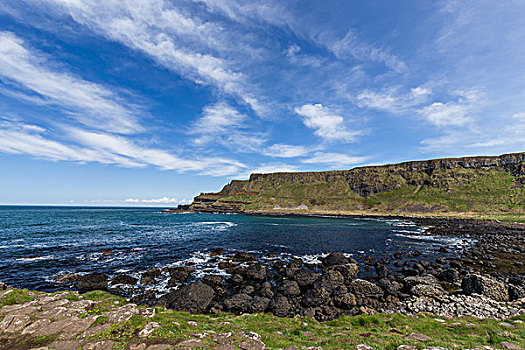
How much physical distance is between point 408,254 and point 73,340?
50434mm

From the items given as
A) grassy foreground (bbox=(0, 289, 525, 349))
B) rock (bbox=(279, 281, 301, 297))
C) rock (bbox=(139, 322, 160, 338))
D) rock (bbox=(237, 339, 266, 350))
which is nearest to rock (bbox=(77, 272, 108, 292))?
grassy foreground (bbox=(0, 289, 525, 349))

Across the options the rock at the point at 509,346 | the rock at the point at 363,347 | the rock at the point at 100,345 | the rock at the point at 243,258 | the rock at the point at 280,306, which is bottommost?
the rock at the point at 243,258

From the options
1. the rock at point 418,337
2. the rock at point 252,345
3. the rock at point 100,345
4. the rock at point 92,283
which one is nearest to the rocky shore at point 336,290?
the rock at point 92,283

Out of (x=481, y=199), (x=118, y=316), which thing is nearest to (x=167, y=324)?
(x=118, y=316)

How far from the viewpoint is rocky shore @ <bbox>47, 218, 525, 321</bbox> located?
20.2m

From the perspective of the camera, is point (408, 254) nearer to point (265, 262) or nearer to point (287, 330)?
point (265, 262)

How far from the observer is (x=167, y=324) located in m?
12.7

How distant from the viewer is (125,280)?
27.1m

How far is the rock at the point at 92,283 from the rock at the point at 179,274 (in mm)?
7493

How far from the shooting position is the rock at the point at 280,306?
20241 millimetres

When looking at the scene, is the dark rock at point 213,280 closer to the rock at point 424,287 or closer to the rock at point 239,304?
the rock at point 239,304

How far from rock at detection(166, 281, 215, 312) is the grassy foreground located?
5.18 meters

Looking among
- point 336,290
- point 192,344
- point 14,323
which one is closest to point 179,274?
point 14,323

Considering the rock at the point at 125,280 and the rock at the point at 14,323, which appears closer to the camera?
the rock at the point at 14,323
